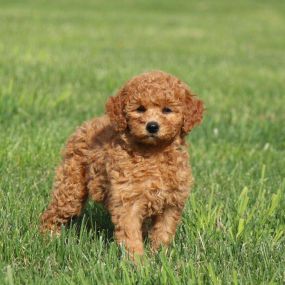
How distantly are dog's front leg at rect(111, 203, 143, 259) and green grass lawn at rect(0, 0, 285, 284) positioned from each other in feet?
0.41

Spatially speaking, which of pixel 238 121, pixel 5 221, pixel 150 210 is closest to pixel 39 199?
pixel 5 221

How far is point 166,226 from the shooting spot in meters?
4.93

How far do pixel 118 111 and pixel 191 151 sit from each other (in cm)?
337

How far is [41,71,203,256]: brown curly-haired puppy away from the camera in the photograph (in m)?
4.72

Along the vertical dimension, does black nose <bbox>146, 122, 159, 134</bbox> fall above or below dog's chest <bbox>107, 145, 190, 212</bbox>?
above

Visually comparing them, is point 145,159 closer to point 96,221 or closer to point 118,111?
point 118,111

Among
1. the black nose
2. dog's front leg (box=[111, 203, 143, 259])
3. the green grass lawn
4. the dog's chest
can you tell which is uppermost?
the black nose

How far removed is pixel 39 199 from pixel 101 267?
68.0 inches

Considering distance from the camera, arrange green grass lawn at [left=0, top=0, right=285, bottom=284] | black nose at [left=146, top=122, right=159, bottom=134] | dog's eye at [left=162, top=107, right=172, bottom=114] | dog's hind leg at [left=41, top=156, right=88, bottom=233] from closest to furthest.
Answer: green grass lawn at [left=0, top=0, right=285, bottom=284]
black nose at [left=146, top=122, right=159, bottom=134]
dog's eye at [left=162, top=107, right=172, bottom=114]
dog's hind leg at [left=41, top=156, right=88, bottom=233]

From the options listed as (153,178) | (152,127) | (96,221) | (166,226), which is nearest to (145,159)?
(153,178)

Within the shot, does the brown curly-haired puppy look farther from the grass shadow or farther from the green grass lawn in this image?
the grass shadow

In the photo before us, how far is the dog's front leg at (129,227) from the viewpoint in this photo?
15.3 feet

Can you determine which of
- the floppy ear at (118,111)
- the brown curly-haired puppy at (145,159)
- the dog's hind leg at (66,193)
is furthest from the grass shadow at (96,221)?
the floppy ear at (118,111)

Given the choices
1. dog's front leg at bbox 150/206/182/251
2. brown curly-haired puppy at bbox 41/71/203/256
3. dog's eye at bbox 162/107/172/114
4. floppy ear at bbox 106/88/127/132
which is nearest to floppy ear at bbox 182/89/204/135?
brown curly-haired puppy at bbox 41/71/203/256
